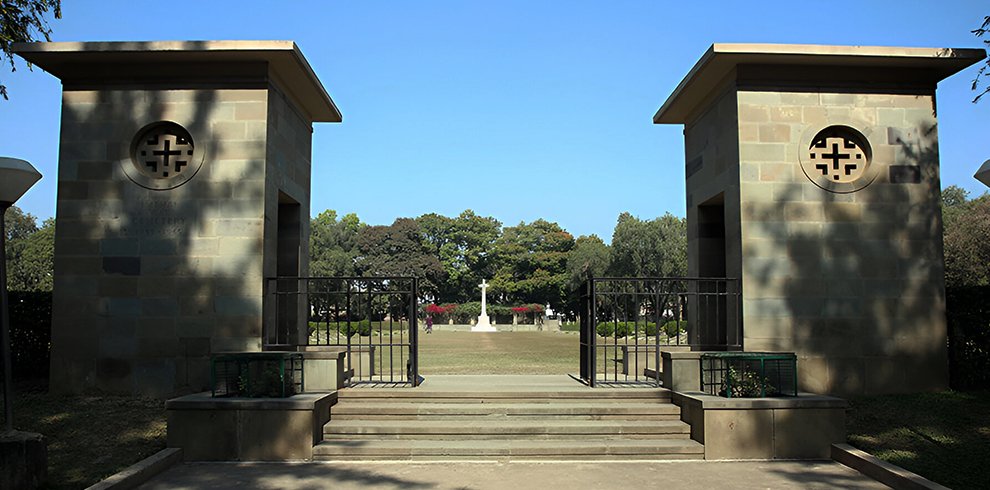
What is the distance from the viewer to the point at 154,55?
10867 millimetres

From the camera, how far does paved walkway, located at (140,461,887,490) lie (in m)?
7.24

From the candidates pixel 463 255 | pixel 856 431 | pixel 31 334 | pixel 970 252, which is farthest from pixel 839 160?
pixel 463 255

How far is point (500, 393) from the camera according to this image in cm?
995

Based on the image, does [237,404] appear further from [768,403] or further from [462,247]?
[462,247]

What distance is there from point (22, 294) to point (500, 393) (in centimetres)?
813

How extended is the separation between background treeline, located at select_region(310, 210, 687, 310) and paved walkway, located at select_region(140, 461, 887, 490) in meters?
60.6

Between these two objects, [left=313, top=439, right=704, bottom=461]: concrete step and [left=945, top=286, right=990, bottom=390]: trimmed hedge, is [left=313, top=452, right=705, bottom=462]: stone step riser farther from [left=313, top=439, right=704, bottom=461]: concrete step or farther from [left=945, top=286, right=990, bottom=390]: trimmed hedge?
[left=945, top=286, right=990, bottom=390]: trimmed hedge

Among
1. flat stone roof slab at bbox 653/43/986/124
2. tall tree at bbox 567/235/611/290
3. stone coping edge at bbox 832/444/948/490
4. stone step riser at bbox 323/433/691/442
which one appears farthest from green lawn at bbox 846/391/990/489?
tall tree at bbox 567/235/611/290

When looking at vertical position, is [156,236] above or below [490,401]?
above

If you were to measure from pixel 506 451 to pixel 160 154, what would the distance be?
7.06m

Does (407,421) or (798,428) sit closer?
(798,428)

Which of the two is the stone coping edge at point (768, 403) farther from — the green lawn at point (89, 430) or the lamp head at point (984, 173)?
the green lawn at point (89, 430)

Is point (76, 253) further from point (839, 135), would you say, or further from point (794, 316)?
point (839, 135)

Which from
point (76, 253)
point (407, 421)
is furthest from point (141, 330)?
point (407, 421)
